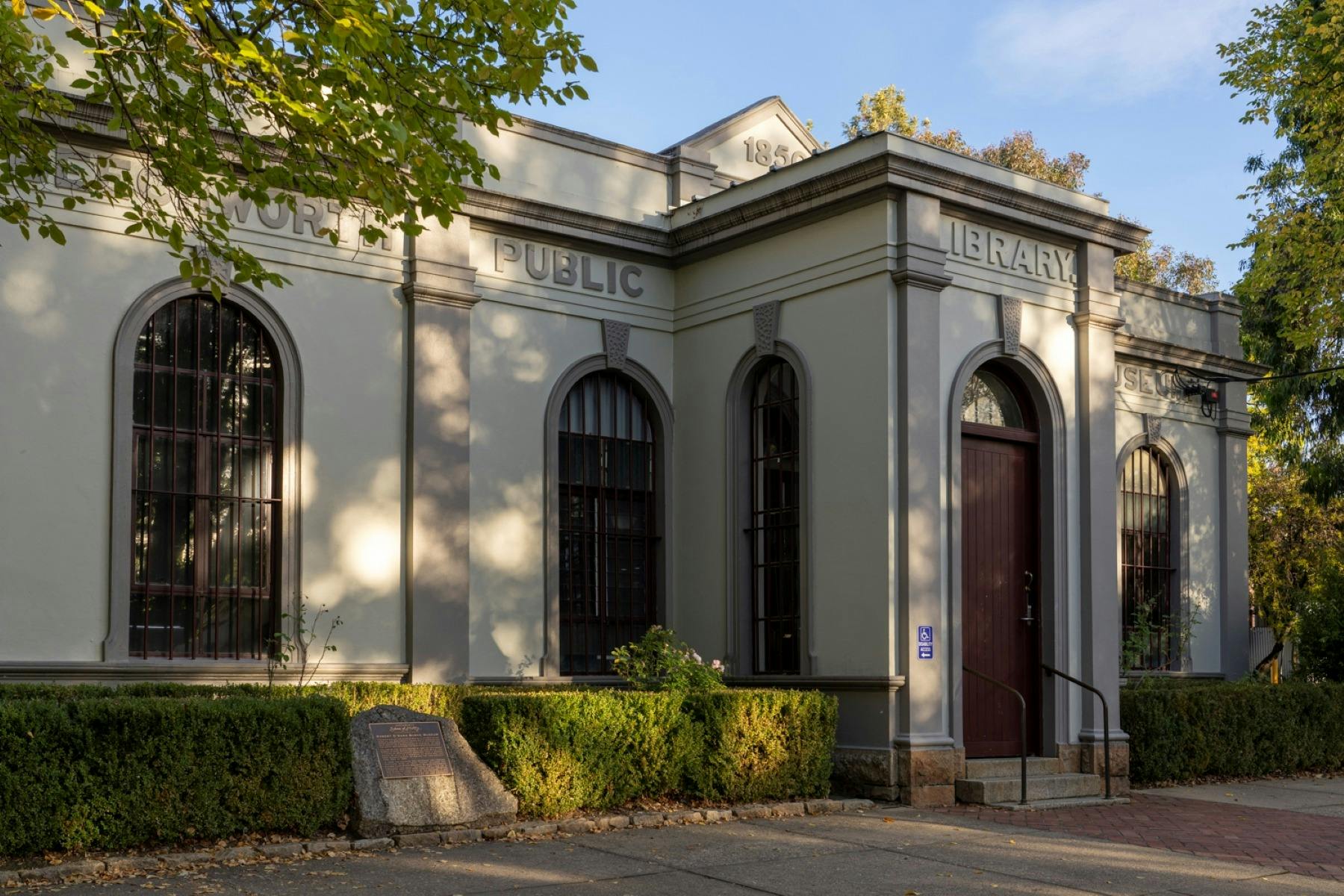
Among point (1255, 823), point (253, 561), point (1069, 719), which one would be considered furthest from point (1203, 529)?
point (253, 561)

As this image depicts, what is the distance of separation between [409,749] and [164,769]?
181cm

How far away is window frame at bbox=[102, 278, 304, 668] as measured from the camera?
38.4 ft

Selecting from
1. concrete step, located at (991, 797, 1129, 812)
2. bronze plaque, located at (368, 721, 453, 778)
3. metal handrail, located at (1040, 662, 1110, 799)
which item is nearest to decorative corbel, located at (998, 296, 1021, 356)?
metal handrail, located at (1040, 662, 1110, 799)

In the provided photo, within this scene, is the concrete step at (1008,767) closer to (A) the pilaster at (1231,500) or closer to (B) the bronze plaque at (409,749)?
(B) the bronze plaque at (409,749)

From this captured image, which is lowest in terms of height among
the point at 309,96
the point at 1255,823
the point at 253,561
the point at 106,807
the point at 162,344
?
the point at 1255,823

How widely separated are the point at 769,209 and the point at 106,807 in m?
8.41

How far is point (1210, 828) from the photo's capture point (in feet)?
38.4

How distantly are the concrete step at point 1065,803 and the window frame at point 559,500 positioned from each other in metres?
4.29

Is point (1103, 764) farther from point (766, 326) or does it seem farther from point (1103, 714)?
point (766, 326)

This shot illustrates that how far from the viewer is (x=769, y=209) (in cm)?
1420

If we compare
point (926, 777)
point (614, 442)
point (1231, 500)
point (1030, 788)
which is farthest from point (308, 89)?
point (1231, 500)

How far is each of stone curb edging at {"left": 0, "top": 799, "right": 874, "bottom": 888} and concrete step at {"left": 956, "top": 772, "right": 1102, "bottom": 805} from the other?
3.20 ft

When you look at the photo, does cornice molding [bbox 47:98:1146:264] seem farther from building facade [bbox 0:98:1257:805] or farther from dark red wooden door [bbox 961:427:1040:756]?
dark red wooden door [bbox 961:427:1040:756]

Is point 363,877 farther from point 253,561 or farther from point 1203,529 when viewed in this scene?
point 1203,529
